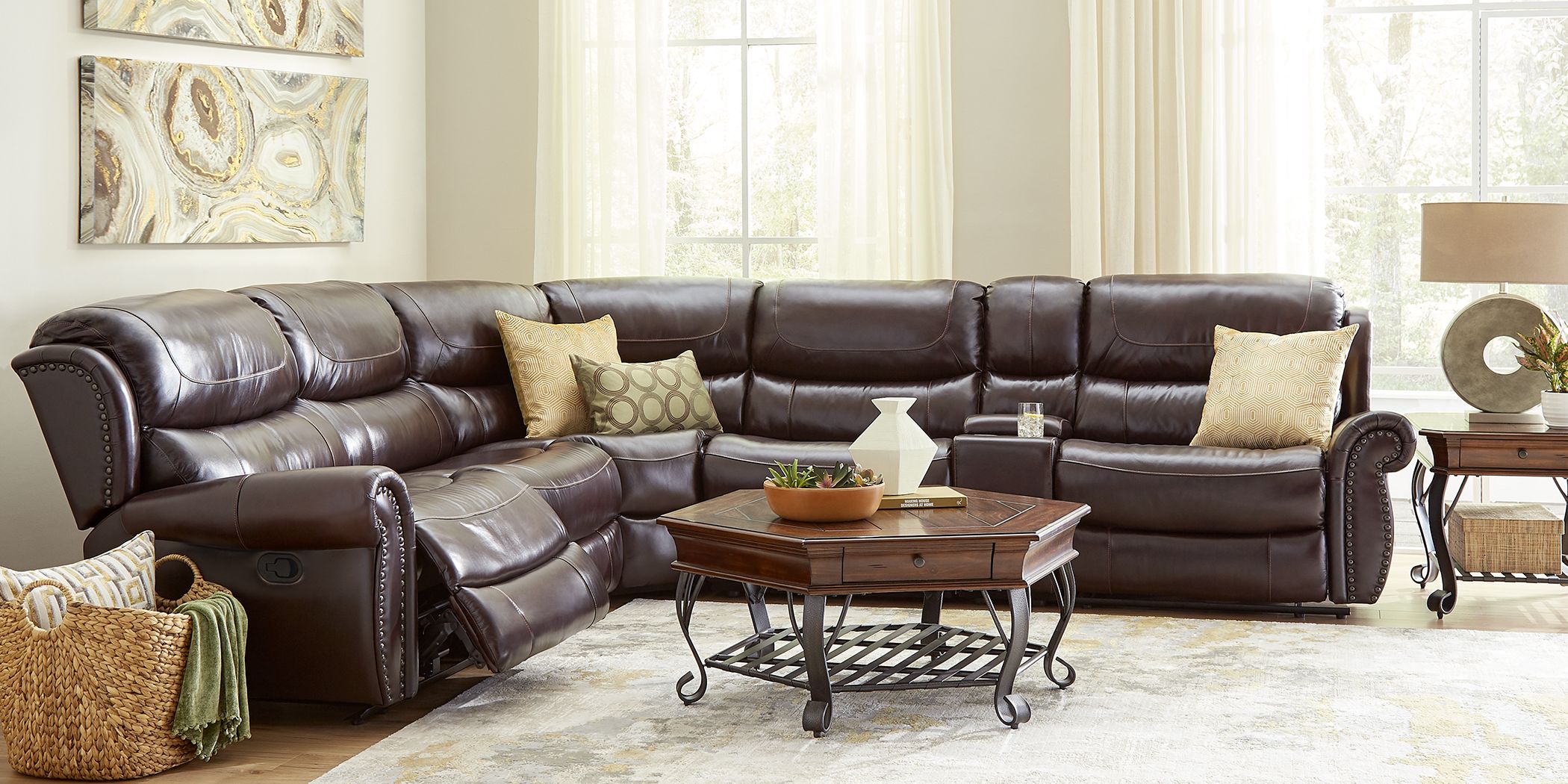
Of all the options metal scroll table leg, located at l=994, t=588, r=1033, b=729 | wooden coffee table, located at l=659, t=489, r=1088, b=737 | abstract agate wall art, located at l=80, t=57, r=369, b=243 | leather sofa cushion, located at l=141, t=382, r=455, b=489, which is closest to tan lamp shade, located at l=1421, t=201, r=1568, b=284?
wooden coffee table, located at l=659, t=489, r=1088, b=737

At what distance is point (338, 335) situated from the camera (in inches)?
164

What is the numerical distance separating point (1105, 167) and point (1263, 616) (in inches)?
84.6

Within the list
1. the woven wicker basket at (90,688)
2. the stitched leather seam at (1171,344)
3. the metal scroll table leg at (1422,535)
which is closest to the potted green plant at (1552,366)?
the metal scroll table leg at (1422,535)

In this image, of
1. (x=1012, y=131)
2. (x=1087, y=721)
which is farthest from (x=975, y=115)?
(x=1087, y=721)

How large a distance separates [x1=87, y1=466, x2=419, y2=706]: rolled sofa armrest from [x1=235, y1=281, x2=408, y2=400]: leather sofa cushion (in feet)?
2.88

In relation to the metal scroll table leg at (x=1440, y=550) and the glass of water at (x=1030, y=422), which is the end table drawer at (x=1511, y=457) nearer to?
the metal scroll table leg at (x=1440, y=550)

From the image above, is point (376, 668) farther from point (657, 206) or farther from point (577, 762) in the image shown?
point (657, 206)

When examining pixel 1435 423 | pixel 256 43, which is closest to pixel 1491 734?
pixel 1435 423

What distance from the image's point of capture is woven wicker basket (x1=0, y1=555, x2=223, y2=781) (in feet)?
9.29

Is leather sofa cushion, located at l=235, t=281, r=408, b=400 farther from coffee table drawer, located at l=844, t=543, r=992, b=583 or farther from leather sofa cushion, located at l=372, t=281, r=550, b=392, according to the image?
coffee table drawer, located at l=844, t=543, r=992, b=583

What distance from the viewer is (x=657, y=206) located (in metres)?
6.09

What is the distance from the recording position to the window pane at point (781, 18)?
6.15m

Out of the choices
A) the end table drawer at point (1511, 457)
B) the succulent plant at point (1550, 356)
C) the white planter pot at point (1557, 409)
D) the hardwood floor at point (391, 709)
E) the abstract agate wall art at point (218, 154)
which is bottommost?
the hardwood floor at point (391, 709)

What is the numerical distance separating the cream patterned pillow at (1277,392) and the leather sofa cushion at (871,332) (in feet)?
2.89
